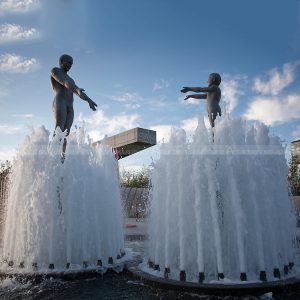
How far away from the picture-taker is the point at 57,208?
7.01m

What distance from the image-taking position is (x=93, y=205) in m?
7.34

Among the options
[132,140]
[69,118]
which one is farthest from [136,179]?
[69,118]

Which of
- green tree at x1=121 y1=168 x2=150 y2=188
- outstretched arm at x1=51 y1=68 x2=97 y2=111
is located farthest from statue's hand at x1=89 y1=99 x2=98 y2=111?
green tree at x1=121 y1=168 x2=150 y2=188

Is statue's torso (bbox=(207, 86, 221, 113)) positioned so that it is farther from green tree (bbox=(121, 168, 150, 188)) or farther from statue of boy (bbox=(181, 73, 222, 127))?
green tree (bbox=(121, 168, 150, 188))

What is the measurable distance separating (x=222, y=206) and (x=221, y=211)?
84 millimetres

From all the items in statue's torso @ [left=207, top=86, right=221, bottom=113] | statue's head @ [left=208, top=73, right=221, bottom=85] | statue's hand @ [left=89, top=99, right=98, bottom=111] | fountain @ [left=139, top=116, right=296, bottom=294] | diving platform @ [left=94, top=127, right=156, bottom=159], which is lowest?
fountain @ [left=139, top=116, right=296, bottom=294]

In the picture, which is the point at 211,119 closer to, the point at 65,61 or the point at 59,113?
the point at 59,113

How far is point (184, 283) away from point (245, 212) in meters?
1.52

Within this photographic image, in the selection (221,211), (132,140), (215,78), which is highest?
(132,140)

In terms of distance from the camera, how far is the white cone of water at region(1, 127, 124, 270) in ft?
22.5

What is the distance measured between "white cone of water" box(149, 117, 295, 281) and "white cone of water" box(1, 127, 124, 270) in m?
1.40

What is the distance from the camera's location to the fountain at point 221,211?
18.4ft

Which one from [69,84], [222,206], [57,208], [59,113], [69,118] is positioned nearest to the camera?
[222,206]

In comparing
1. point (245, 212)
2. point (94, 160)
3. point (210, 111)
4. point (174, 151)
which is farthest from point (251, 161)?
point (94, 160)
